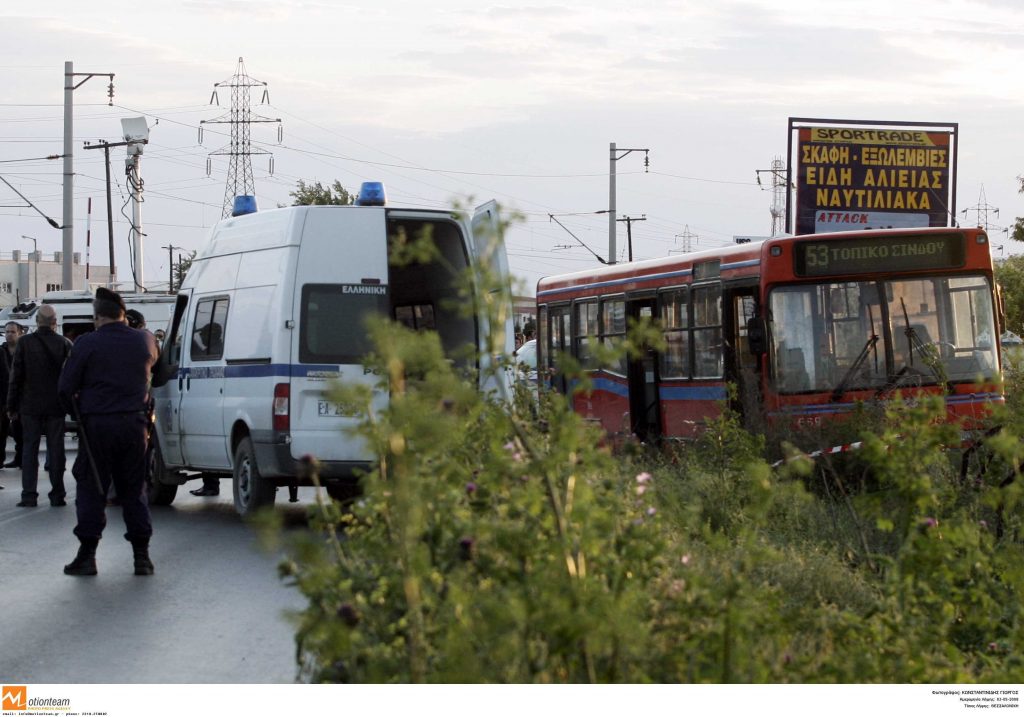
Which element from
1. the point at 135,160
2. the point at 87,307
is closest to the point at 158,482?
the point at 87,307

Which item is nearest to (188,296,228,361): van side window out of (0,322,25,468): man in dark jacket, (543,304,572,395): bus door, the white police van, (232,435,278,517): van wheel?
the white police van

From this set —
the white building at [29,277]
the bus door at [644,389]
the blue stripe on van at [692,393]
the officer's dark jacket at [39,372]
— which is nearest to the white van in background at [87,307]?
the bus door at [644,389]

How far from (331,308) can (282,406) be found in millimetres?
866

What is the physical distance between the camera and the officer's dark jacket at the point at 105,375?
1066 cm

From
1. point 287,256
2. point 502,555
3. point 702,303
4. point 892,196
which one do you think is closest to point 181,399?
point 287,256

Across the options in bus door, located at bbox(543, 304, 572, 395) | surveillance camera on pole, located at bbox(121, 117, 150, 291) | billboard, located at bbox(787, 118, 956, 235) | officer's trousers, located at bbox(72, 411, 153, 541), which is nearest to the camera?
officer's trousers, located at bbox(72, 411, 153, 541)

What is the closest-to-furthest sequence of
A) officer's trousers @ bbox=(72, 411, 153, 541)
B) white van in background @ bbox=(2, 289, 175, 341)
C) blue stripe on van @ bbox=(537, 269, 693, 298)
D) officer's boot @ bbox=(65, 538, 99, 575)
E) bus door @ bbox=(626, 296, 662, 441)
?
officer's trousers @ bbox=(72, 411, 153, 541) < officer's boot @ bbox=(65, 538, 99, 575) < blue stripe on van @ bbox=(537, 269, 693, 298) < bus door @ bbox=(626, 296, 662, 441) < white van in background @ bbox=(2, 289, 175, 341)

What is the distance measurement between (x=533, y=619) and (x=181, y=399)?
37.1 feet

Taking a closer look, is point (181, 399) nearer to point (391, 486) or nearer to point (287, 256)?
point (287, 256)

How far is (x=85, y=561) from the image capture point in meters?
10.8

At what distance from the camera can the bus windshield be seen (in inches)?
602

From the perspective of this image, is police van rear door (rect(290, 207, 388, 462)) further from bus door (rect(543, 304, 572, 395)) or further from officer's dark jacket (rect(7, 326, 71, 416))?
bus door (rect(543, 304, 572, 395))

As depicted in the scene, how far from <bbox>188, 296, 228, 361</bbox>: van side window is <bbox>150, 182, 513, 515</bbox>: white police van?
12 millimetres
